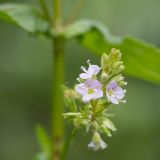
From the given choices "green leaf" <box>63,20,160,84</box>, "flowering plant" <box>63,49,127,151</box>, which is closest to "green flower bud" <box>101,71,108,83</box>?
"flowering plant" <box>63,49,127,151</box>

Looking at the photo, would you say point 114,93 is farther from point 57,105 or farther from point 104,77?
point 57,105

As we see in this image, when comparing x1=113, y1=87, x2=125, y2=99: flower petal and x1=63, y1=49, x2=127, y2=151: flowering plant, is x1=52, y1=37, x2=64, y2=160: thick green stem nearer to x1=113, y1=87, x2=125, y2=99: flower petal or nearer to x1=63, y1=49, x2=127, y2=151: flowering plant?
x1=63, y1=49, x2=127, y2=151: flowering plant

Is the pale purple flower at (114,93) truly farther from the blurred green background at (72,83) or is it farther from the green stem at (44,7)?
the blurred green background at (72,83)

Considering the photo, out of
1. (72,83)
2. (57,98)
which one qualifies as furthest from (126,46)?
(72,83)

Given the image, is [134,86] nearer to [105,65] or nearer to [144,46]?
[144,46]

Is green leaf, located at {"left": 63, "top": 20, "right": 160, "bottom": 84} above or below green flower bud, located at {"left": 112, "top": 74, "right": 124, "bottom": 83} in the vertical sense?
above

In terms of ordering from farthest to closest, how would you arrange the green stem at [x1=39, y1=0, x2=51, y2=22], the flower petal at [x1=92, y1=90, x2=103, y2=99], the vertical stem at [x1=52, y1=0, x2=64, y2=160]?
1. the vertical stem at [x1=52, y1=0, x2=64, y2=160]
2. the green stem at [x1=39, y1=0, x2=51, y2=22]
3. the flower petal at [x1=92, y1=90, x2=103, y2=99]

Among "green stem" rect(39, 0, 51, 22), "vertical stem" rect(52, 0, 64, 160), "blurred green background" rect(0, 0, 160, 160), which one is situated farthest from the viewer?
"blurred green background" rect(0, 0, 160, 160)
